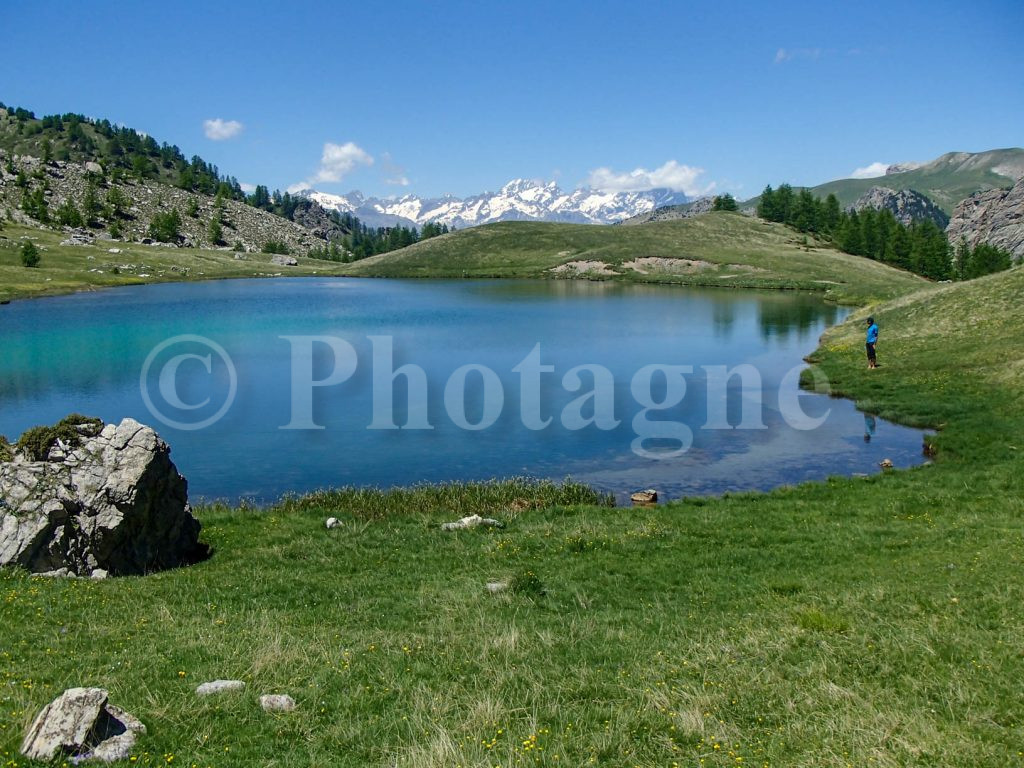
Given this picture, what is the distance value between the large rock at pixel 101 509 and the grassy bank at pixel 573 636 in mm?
1239

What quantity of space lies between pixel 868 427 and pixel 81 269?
16168 centimetres

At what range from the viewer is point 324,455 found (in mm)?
36438

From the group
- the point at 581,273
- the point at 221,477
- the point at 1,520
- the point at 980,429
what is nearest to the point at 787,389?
the point at 980,429

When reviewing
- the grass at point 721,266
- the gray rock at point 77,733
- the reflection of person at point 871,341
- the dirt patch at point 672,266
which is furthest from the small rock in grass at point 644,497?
the dirt patch at point 672,266

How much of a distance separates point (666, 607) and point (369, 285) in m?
154

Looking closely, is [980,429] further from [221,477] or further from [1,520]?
[1,520]

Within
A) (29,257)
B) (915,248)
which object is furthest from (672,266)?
(29,257)

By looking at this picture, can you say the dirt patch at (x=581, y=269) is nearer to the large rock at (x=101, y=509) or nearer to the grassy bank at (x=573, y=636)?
the grassy bank at (x=573, y=636)

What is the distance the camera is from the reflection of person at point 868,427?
38969 millimetres

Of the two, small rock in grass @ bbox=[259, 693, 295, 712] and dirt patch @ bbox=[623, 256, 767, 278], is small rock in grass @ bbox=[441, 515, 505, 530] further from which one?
dirt patch @ bbox=[623, 256, 767, 278]

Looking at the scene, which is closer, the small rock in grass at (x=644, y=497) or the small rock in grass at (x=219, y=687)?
the small rock in grass at (x=219, y=687)

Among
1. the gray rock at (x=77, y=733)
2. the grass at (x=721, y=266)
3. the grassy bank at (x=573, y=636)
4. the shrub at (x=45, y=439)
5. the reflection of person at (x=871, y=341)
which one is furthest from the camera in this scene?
the grass at (x=721, y=266)

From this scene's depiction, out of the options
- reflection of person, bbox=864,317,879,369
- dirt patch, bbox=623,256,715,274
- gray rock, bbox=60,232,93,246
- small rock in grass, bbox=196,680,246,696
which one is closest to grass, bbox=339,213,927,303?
dirt patch, bbox=623,256,715,274

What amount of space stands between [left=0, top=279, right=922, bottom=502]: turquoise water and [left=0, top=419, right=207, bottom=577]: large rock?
8.65 m
